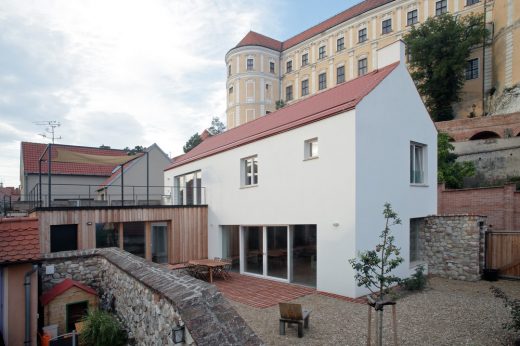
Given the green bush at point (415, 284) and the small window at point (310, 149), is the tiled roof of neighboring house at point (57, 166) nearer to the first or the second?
the small window at point (310, 149)

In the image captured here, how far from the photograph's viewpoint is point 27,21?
11086 millimetres

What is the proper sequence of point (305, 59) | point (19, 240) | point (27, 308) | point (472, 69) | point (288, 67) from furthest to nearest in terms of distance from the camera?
1. point (288, 67)
2. point (305, 59)
3. point (472, 69)
4. point (19, 240)
5. point (27, 308)

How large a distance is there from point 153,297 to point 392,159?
895 cm

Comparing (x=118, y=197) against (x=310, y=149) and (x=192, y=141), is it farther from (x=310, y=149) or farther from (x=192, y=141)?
(x=192, y=141)

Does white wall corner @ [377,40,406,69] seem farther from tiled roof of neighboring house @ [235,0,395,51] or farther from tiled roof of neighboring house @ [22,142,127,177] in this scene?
tiled roof of neighboring house @ [235,0,395,51]

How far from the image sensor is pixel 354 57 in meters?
39.9

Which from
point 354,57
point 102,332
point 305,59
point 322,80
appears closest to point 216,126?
point 305,59

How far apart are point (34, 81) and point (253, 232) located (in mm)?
12197

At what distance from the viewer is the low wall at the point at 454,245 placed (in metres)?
11.6

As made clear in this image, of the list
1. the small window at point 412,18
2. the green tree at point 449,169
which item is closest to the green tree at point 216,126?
the small window at point 412,18

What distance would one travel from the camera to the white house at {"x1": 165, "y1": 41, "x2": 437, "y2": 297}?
9.34m

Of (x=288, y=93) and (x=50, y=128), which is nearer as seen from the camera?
(x=50, y=128)

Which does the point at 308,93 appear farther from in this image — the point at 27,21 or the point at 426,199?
the point at 27,21

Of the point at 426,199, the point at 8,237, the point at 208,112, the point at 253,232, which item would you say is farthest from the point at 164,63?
the point at 208,112
